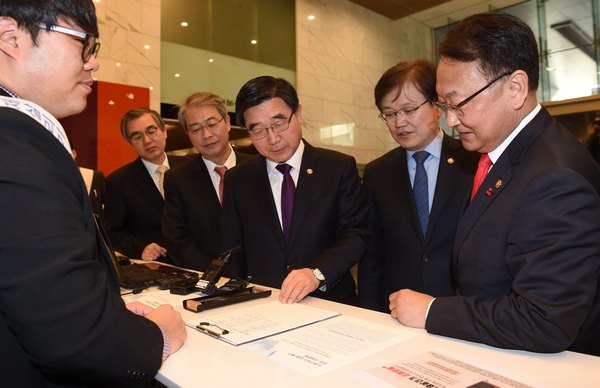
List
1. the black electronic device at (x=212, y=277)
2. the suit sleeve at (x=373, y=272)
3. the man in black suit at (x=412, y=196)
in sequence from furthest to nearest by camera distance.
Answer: the suit sleeve at (x=373, y=272)
the man in black suit at (x=412, y=196)
the black electronic device at (x=212, y=277)

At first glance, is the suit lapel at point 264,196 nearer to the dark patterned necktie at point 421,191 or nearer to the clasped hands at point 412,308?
the dark patterned necktie at point 421,191

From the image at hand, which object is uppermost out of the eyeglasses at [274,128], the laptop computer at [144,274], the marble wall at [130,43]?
the marble wall at [130,43]

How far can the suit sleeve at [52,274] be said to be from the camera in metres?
0.84

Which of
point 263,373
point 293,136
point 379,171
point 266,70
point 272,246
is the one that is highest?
point 266,70

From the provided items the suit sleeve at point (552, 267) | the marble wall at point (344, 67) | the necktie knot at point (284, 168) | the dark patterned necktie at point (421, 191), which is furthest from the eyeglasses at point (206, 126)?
the marble wall at point (344, 67)

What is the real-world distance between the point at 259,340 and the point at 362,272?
43.4 inches

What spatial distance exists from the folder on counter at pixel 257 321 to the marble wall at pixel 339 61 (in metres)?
5.28

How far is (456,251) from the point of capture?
1495mm

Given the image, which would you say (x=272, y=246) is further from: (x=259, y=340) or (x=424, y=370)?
(x=424, y=370)

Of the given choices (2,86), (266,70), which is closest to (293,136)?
(2,86)

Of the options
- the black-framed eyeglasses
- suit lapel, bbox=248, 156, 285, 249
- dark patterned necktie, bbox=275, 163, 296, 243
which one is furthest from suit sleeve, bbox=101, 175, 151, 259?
the black-framed eyeglasses

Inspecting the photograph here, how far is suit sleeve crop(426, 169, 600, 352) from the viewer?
1.13 meters

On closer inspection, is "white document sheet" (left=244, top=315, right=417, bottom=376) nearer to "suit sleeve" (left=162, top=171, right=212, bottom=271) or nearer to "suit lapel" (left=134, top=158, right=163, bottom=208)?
"suit sleeve" (left=162, top=171, right=212, bottom=271)

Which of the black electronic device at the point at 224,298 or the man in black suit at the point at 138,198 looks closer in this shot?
the black electronic device at the point at 224,298
